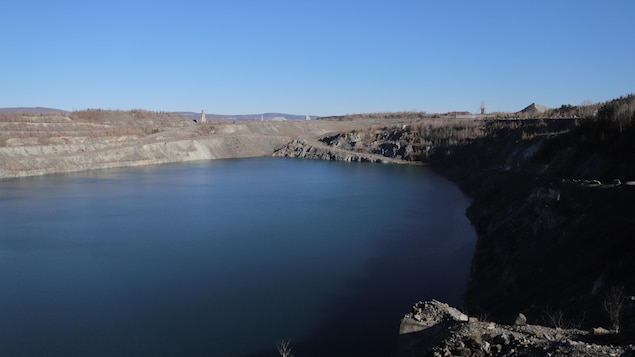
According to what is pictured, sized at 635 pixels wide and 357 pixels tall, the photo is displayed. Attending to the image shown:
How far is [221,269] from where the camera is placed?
802 inches

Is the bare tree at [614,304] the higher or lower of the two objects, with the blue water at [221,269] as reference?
higher

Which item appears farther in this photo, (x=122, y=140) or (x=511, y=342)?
(x=122, y=140)

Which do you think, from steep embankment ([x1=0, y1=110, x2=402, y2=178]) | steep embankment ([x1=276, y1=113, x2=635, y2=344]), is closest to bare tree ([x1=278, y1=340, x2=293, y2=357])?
steep embankment ([x1=276, y1=113, x2=635, y2=344])

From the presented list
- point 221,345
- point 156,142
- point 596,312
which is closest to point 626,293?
point 596,312

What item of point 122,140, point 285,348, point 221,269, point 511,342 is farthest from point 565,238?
point 122,140

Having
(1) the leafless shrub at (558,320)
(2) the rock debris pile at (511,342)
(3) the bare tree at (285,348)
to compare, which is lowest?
(3) the bare tree at (285,348)

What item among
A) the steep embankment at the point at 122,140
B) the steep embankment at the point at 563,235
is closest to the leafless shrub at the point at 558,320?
the steep embankment at the point at 563,235

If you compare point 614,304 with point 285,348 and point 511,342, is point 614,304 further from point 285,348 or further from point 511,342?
point 285,348

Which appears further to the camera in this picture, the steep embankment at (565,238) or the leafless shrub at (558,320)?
the steep embankment at (565,238)

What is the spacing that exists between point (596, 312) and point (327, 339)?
7270 millimetres

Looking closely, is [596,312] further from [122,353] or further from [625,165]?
[625,165]

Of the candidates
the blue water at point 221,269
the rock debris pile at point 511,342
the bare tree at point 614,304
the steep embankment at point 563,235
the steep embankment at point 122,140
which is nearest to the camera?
the rock debris pile at point 511,342

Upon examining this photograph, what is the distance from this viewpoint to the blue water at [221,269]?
14.4 m

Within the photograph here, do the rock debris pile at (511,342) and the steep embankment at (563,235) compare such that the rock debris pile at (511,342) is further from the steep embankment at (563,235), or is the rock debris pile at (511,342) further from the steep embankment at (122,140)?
the steep embankment at (122,140)
